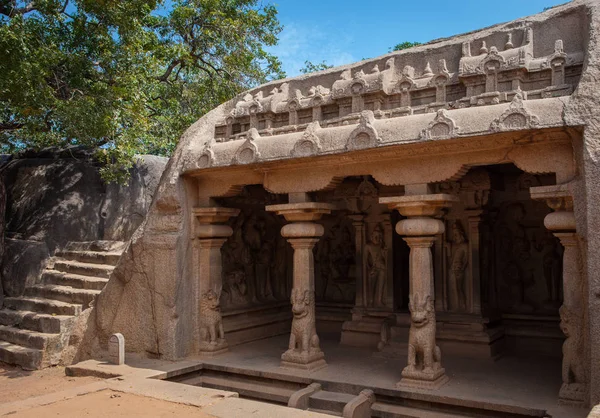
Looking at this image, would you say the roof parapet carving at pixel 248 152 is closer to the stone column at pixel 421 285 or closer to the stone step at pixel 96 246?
the stone column at pixel 421 285

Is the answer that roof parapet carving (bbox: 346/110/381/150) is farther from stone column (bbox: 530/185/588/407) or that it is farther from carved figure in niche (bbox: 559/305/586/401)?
carved figure in niche (bbox: 559/305/586/401)

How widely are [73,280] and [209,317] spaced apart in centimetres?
405

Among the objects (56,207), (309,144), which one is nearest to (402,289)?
(309,144)

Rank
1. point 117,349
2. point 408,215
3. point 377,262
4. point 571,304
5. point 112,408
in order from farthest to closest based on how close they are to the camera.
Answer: point 377,262 → point 117,349 → point 408,215 → point 112,408 → point 571,304

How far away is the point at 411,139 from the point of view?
639 cm

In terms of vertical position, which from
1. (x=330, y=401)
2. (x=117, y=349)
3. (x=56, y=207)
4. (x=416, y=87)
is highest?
(x=416, y=87)

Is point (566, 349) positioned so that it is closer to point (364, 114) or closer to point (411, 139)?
point (411, 139)

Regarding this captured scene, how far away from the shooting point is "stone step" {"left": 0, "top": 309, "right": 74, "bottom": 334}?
32.6ft

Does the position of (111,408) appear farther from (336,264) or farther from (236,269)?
(336,264)

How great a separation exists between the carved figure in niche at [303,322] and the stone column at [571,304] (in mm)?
3243

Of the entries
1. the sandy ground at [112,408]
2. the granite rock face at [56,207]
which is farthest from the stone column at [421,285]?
the granite rock face at [56,207]

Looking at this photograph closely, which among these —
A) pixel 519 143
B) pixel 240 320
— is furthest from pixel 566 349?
pixel 240 320

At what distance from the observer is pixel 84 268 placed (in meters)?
11.5

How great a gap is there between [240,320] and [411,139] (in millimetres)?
4913
